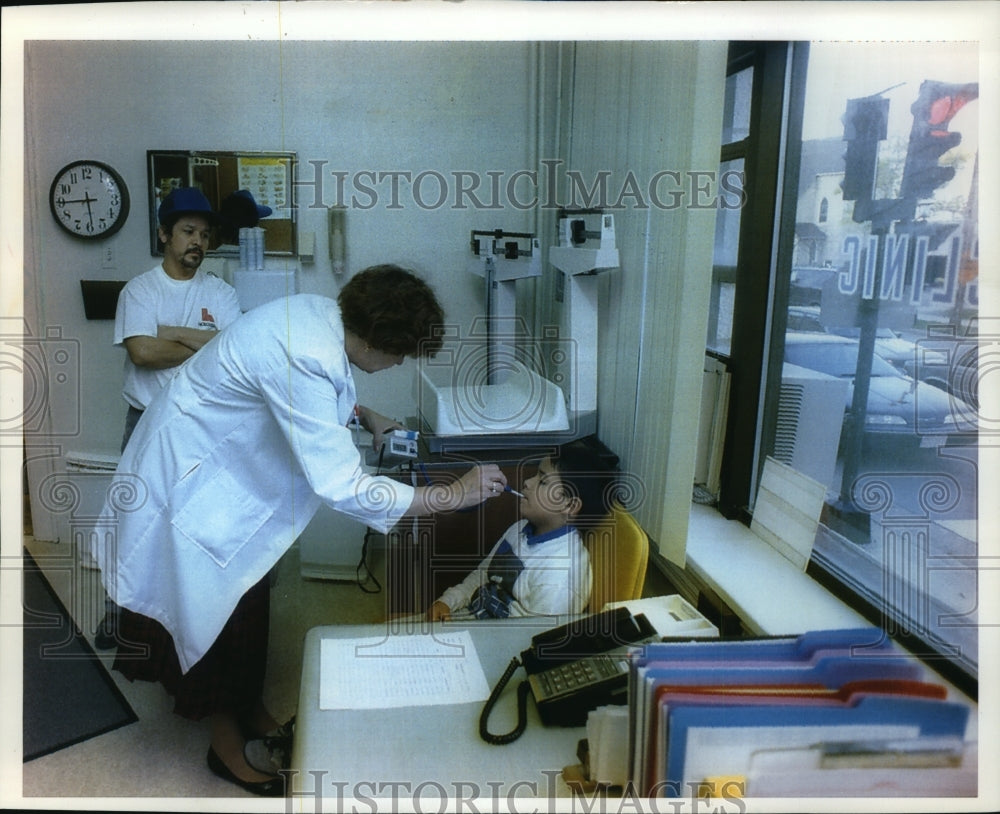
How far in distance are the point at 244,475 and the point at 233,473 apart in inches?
0.8

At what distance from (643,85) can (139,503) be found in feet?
4.72

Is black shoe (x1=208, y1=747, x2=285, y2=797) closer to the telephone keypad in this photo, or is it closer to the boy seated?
the boy seated

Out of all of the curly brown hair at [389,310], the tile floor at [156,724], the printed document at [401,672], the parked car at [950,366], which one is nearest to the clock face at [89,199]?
the curly brown hair at [389,310]

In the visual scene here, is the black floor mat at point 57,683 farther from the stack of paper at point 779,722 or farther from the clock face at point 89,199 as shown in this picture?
the stack of paper at point 779,722

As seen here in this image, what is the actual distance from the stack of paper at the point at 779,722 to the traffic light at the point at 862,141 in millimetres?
882

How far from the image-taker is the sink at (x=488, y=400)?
1.83 m

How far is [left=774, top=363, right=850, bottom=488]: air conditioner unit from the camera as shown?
1559 millimetres

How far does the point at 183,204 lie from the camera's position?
1604mm

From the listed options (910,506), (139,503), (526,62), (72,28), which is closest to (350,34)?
(72,28)

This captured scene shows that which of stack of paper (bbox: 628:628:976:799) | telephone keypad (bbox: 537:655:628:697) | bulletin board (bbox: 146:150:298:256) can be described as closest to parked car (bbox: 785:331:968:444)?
stack of paper (bbox: 628:628:976:799)

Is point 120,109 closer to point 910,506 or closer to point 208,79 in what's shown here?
point 208,79

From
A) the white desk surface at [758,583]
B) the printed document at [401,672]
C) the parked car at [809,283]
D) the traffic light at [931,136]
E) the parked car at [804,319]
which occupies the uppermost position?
the traffic light at [931,136]

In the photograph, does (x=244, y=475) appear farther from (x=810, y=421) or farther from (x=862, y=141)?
(x=862, y=141)

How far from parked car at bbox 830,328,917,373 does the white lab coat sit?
934 mm
